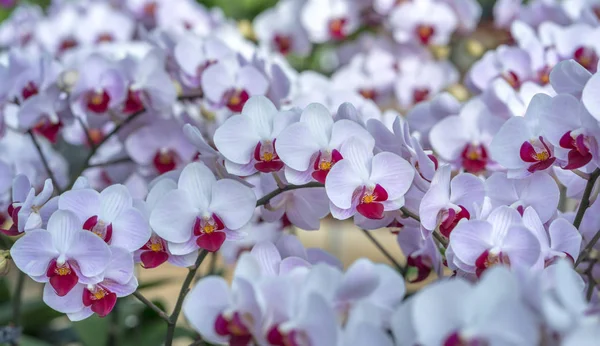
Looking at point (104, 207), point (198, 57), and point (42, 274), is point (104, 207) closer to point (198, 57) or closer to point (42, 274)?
point (42, 274)

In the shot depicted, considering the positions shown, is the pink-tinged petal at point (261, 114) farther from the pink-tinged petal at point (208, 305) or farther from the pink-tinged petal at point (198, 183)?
the pink-tinged petal at point (208, 305)

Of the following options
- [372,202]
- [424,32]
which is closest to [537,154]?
[372,202]

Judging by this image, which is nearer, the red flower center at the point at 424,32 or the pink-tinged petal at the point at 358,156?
the pink-tinged petal at the point at 358,156

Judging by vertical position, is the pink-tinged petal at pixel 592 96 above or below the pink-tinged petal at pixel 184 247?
above

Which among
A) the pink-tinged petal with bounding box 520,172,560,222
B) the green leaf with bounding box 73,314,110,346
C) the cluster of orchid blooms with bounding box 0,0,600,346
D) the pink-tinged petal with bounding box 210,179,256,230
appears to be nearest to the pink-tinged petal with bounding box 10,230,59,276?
the cluster of orchid blooms with bounding box 0,0,600,346

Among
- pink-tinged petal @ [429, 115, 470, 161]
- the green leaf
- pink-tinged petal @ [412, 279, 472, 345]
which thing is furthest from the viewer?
the green leaf

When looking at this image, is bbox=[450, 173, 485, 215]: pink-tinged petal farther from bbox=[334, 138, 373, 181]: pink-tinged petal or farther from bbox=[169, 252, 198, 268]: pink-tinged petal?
bbox=[169, 252, 198, 268]: pink-tinged petal

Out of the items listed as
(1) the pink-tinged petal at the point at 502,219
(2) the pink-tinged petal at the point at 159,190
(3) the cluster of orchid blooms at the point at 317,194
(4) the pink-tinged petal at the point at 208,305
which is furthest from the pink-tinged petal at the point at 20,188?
(1) the pink-tinged petal at the point at 502,219

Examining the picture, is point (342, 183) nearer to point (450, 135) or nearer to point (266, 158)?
point (266, 158)
